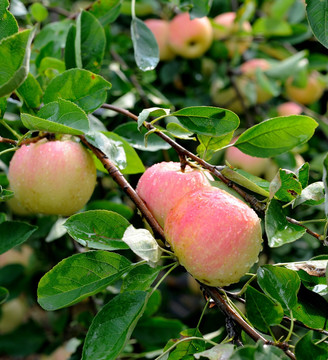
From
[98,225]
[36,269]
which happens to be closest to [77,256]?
[98,225]

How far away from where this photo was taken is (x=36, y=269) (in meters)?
1.70

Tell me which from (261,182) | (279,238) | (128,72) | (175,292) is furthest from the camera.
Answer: (175,292)

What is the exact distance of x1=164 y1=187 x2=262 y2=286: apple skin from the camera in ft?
2.24

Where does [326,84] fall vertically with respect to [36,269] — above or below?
above

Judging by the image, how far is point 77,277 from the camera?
2.30ft

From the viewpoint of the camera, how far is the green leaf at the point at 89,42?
0.92 m

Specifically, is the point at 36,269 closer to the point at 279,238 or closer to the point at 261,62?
the point at 261,62

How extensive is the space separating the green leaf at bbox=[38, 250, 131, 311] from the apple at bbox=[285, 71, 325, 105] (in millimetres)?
1223

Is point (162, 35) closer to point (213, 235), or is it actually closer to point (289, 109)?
point (289, 109)

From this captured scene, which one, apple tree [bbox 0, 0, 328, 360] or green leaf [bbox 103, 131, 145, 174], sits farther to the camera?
green leaf [bbox 103, 131, 145, 174]

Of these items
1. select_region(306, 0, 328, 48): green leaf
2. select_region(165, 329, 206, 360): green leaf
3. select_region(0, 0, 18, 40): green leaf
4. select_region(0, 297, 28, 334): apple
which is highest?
select_region(0, 0, 18, 40): green leaf

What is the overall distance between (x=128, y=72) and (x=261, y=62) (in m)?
0.53

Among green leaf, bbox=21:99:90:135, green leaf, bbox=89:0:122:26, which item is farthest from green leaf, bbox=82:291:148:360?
green leaf, bbox=89:0:122:26

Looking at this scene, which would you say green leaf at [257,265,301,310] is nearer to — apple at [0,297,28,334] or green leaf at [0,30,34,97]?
green leaf at [0,30,34,97]
